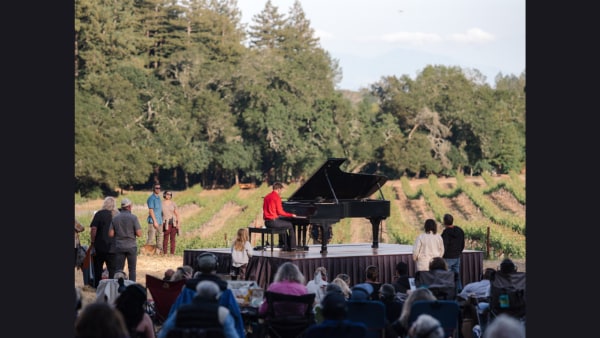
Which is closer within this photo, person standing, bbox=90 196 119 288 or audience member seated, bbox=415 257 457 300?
audience member seated, bbox=415 257 457 300

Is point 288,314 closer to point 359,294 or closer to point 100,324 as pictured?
point 359,294

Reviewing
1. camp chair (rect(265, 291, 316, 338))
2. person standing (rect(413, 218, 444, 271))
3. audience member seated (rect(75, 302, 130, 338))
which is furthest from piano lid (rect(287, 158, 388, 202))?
audience member seated (rect(75, 302, 130, 338))

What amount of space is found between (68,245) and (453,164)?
57793 millimetres

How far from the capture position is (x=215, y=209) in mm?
44250

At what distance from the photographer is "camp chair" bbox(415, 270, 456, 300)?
1016 cm

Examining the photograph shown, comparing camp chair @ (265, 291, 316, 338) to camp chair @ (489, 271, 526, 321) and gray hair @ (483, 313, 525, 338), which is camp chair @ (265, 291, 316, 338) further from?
gray hair @ (483, 313, 525, 338)

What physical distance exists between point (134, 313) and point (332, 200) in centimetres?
845

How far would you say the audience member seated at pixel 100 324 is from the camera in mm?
6086

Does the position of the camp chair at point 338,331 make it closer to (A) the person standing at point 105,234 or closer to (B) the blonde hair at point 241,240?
(A) the person standing at point 105,234

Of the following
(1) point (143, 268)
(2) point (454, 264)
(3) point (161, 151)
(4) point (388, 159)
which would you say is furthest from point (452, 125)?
(2) point (454, 264)

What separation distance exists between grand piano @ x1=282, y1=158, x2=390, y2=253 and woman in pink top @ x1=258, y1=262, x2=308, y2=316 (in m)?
6.30

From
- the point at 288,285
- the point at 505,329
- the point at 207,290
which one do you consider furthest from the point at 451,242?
the point at 505,329

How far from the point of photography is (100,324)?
20.0 feet

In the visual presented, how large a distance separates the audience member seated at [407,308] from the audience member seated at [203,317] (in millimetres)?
1530
